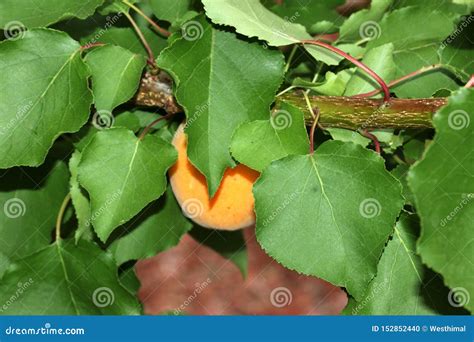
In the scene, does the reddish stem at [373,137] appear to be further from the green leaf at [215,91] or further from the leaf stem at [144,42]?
the leaf stem at [144,42]

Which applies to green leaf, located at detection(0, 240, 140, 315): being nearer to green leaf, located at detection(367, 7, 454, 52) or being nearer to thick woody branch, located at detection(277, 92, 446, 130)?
thick woody branch, located at detection(277, 92, 446, 130)

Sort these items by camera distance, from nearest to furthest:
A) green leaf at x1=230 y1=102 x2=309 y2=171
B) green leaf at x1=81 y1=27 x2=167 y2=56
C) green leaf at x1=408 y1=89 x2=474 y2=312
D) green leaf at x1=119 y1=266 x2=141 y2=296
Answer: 1. green leaf at x1=408 y1=89 x2=474 y2=312
2. green leaf at x1=230 y1=102 x2=309 y2=171
3. green leaf at x1=81 y1=27 x2=167 y2=56
4. green leaf at x1=119 y1=266 x2=141 y2=296

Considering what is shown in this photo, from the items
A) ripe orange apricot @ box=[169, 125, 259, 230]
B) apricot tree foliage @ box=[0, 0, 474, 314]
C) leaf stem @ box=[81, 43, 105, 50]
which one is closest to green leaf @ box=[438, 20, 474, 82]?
apricot tree foliage @ box=[0, 0, 474, 314]

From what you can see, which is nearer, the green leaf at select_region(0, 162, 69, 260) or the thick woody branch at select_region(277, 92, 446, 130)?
the thick woody branch at select_region(277, 92, 446, 130)

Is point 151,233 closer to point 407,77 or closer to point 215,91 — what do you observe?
point 215,91

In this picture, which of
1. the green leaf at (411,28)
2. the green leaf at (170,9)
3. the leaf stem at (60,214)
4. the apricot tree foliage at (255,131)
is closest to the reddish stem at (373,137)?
the apricot tree foliage at (255,131)

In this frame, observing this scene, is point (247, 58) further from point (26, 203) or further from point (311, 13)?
point (26, 203)
